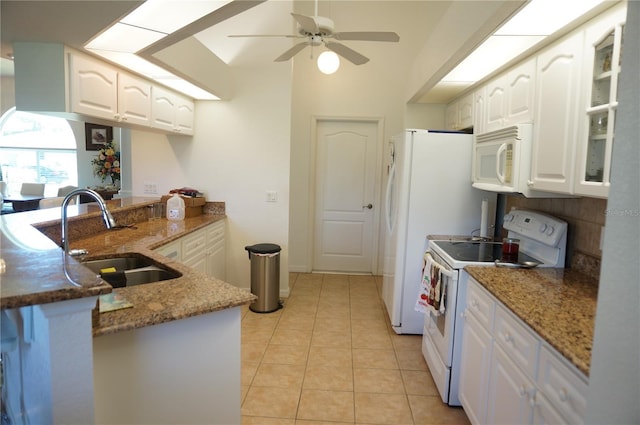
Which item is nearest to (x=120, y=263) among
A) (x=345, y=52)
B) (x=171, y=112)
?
(x=171, y=112)

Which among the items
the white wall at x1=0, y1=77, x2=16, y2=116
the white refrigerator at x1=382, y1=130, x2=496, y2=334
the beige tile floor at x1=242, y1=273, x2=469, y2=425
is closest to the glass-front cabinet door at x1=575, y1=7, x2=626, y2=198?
the white refrigerator at x1=382, y1=130, x2=496, y2=334

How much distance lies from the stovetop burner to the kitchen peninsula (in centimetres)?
146

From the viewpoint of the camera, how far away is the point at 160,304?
1.41m

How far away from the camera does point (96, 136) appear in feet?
22.5

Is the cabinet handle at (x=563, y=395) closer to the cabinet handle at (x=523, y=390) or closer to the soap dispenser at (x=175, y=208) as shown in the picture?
the cabinet handle at (x=523, y=390)

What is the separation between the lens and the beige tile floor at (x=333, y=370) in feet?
7.30

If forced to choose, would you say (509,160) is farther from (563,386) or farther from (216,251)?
(216,251)

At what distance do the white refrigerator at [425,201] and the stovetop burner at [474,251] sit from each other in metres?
0.34

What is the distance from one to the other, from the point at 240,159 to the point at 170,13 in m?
2.14

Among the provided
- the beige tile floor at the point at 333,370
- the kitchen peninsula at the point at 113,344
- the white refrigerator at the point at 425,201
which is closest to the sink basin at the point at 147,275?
the kitchen peninsula at the point at 113,344

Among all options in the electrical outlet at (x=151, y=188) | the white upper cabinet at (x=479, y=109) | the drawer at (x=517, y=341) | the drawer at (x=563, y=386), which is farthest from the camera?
the electrical outlet at (x=151, y=188)

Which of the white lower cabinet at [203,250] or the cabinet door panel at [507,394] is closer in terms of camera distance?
the cabinet door panel at [507,394]

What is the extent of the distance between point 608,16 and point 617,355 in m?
1.53

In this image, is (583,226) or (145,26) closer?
(145,26)
